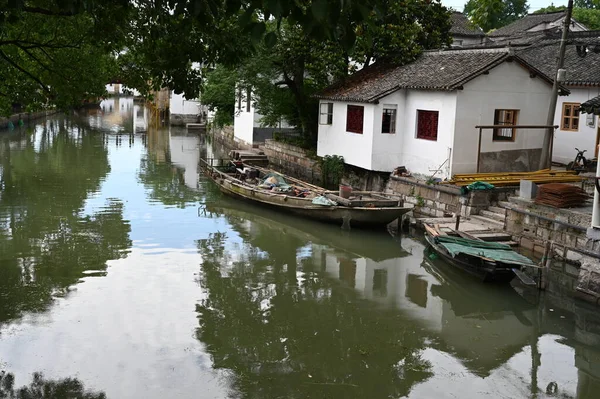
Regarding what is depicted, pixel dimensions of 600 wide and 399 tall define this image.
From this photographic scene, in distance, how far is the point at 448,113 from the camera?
1981 centimetres

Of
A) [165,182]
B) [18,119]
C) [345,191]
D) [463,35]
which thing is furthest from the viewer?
[18,119]

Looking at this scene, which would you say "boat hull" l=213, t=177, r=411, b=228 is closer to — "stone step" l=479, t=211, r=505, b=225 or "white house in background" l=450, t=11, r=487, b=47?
"stone step" l=479, t=211, r=505, b=225

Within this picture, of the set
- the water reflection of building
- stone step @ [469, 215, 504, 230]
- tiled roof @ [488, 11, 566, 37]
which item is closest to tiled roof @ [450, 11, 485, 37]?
tiled roof @ [488, 11, 566, 37]

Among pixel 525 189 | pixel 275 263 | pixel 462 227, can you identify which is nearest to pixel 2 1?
pixel 275 263

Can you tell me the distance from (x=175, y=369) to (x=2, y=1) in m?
5.52

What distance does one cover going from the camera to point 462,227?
16.5 metres

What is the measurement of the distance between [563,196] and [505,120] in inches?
231

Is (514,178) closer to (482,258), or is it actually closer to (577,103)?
(482,258)

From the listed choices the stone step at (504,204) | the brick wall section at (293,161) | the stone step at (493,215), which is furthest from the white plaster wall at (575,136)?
the brick wall section at (293,161)

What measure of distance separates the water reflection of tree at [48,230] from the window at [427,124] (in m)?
9.59

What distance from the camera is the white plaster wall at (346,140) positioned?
2181 centimetres

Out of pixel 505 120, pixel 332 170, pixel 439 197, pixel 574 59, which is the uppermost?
pixel 574 59

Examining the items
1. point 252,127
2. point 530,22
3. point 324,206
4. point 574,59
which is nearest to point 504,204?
point 324,206

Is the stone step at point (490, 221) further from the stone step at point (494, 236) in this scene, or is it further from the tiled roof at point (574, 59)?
the tiled roof at point (574, 59)
